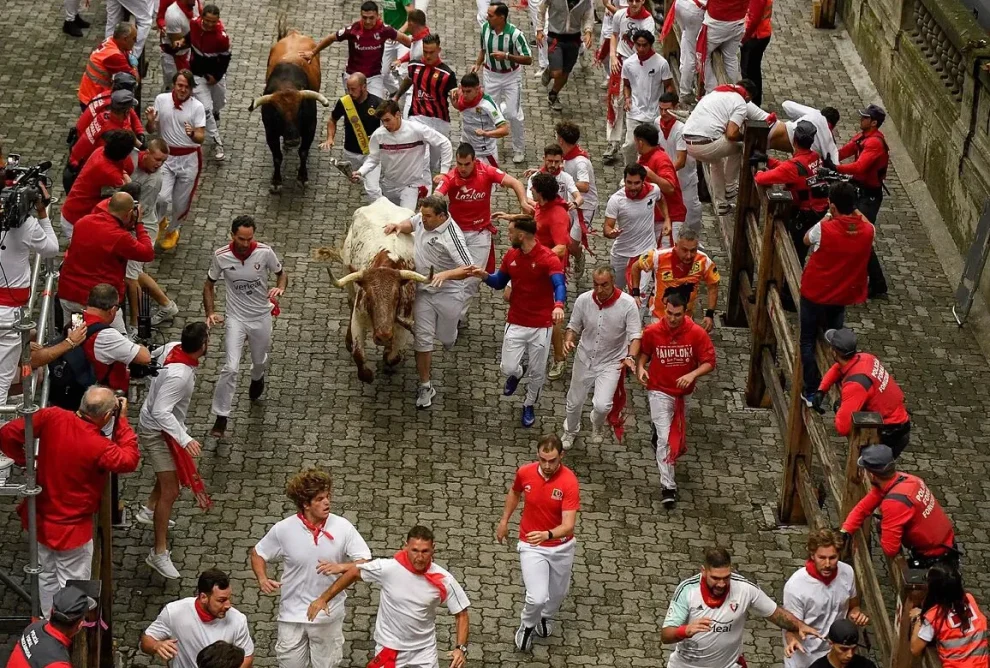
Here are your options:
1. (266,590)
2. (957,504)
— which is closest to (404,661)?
(266,590)

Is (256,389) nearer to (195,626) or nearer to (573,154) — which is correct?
(573,154)

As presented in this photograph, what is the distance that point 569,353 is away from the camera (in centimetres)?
1691

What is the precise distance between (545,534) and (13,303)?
185 inches

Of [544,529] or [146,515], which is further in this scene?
[146,515]

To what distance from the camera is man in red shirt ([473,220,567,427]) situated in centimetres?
1495

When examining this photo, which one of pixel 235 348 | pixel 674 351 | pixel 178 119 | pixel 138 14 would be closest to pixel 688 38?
pixel 178 119

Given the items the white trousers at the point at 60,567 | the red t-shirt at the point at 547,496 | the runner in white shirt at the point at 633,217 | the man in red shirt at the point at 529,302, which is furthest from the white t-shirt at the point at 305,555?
the runner in white shirt at the point at 633,217

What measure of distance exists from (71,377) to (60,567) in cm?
166

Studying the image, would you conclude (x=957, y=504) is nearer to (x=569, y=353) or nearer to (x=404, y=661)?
(x=569, y=353)

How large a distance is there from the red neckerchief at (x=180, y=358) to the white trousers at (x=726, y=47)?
850 centimetres

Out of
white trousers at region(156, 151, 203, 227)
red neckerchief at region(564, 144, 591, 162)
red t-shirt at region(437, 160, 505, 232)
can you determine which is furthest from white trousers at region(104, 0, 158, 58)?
red neckerchief at region(564, 144, 591, 162)

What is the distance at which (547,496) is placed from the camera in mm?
12648

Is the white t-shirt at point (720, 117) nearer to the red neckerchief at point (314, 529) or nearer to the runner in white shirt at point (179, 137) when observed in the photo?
the runner in white shirt at point (179, 137)

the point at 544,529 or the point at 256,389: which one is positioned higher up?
the point at 544,529
